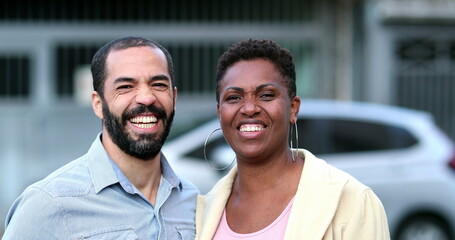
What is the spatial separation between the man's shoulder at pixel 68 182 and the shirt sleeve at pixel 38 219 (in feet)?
0.10

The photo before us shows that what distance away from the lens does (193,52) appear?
11859 mm

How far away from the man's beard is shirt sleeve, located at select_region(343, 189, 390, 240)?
90 centimetres

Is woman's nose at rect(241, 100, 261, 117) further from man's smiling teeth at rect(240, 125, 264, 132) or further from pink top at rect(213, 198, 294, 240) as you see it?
pink top at rect(213, 198, 294, 240)

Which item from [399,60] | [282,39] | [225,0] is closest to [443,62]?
[399,60]

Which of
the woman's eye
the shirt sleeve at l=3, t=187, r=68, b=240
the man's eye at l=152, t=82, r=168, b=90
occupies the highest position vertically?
the man's eye at l=152, t=82, r=168, b=90

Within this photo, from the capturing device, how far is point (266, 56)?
3510 millimetres

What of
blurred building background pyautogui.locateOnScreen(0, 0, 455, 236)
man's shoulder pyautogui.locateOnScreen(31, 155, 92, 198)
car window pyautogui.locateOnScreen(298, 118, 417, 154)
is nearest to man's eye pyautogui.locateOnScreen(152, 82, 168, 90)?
man's shoulder pyautogui.locateOnScreen(31, 155, 92, 198)

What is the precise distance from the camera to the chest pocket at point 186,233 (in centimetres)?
363

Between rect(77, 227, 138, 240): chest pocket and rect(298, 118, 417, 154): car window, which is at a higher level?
rect(77, 227, 138, 240): chest pocket

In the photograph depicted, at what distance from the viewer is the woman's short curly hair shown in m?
3.51

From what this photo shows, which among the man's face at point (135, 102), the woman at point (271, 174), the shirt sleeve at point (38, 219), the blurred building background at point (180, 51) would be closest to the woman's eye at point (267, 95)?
the woman at point (271, 174)

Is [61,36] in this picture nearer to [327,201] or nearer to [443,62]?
[443,62]

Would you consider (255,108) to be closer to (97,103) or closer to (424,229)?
(97,103)

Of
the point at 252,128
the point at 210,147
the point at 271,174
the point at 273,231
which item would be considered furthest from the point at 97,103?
the point at 210,147
